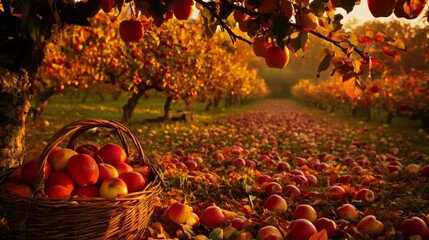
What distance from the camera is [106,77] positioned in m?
9.36

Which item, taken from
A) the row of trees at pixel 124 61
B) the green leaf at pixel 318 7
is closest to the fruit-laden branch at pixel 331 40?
the green leaf at pixel 318 7

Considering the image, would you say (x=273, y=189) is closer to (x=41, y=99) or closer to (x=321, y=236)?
(x=321, y=236)

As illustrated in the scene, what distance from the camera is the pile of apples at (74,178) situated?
1868 millimetres

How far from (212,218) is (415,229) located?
1.33 metres

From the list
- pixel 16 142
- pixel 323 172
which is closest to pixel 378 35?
pixel 16 142

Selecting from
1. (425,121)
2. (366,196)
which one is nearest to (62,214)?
(366,196)

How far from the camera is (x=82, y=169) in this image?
1.92 metres

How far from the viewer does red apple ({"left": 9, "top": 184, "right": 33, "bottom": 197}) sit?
180cm

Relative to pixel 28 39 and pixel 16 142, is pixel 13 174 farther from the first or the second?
pixel 28 39

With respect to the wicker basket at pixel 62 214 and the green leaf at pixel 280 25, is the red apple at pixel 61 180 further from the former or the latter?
the green leaf at pixel 280 25

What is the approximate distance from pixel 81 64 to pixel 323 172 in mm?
6617

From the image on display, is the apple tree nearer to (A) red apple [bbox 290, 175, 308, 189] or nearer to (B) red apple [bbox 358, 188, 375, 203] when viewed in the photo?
(B) red apple [bbox 358, 188, 375, 203]

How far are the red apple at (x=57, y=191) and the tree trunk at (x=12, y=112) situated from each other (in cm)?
123

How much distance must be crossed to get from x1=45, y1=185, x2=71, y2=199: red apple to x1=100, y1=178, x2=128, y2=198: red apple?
166 millimetres
